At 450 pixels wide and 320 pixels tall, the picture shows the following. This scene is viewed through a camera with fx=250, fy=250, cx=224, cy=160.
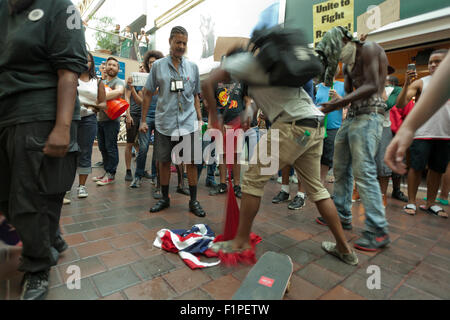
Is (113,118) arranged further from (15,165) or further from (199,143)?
(15,165)

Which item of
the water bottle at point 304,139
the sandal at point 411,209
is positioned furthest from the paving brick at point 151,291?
the sandal at point 411,209

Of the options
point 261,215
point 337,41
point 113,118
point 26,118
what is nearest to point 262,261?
point 261,215

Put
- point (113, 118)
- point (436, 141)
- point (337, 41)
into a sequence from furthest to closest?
point (113, 118) < point (436, 141) < point (337, 41)

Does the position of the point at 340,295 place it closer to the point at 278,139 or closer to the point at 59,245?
the point at 278,139

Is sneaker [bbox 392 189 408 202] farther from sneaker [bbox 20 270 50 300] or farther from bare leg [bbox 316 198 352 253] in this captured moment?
sneaker [bbox 20 270 50 300]

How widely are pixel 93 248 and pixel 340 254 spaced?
206cm

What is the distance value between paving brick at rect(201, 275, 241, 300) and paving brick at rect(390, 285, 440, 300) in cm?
100

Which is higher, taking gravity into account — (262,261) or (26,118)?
(26,118)

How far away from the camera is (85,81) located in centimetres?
329

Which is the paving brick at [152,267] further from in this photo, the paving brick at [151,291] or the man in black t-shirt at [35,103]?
the man in black t-shirt at [35,103]

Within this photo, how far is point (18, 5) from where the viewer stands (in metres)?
1.41

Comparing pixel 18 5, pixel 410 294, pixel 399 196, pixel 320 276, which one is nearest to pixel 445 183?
pixel 399 196

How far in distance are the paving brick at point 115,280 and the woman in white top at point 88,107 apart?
220cm
